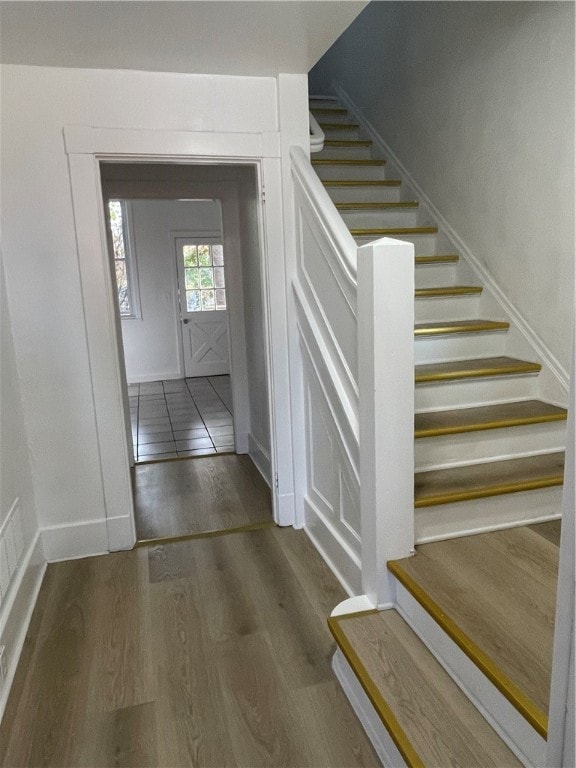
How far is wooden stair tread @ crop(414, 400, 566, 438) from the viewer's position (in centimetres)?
234

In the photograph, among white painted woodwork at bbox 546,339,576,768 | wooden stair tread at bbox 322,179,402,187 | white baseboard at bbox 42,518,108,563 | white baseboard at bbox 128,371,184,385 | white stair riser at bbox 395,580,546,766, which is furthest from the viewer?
white baseboard at bbox 128,371,184,385

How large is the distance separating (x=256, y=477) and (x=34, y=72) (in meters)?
2.70

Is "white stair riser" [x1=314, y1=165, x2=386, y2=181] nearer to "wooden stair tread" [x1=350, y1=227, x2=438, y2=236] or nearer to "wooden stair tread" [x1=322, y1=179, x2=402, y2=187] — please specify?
"wooden stair tread" [x1=322, y1=179, x2=402, y2=187]

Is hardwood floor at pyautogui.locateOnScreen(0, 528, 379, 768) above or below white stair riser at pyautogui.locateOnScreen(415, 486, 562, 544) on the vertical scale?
below

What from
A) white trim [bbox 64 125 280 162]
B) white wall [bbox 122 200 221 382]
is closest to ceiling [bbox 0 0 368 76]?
white trim [bbox 64 125 280 162]

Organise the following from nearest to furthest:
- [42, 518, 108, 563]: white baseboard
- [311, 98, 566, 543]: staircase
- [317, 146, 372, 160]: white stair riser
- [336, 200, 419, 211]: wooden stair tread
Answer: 1. [311, 98, 566, 543]: staircase
2. [42, 518, 108, 563]: white baseboard
3. [336, 200, 419, 211]: wooden stair tread
4. [317, 146, 372, 160]: white stair riser

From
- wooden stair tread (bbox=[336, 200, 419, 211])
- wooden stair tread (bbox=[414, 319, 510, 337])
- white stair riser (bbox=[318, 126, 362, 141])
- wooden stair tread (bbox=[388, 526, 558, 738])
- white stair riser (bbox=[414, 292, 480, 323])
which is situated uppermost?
white stair riser (bbox=[318, 126, 362, 141])

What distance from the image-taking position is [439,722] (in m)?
1.53

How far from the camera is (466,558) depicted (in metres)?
2.03

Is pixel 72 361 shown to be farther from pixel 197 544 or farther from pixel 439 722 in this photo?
pixel 439 722

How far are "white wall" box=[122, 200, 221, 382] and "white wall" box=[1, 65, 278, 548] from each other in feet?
16.1

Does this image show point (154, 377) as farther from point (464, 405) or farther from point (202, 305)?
point (464, 405)

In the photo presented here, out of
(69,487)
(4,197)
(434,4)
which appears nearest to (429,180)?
(434,4)

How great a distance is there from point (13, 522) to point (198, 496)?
4.68ft
